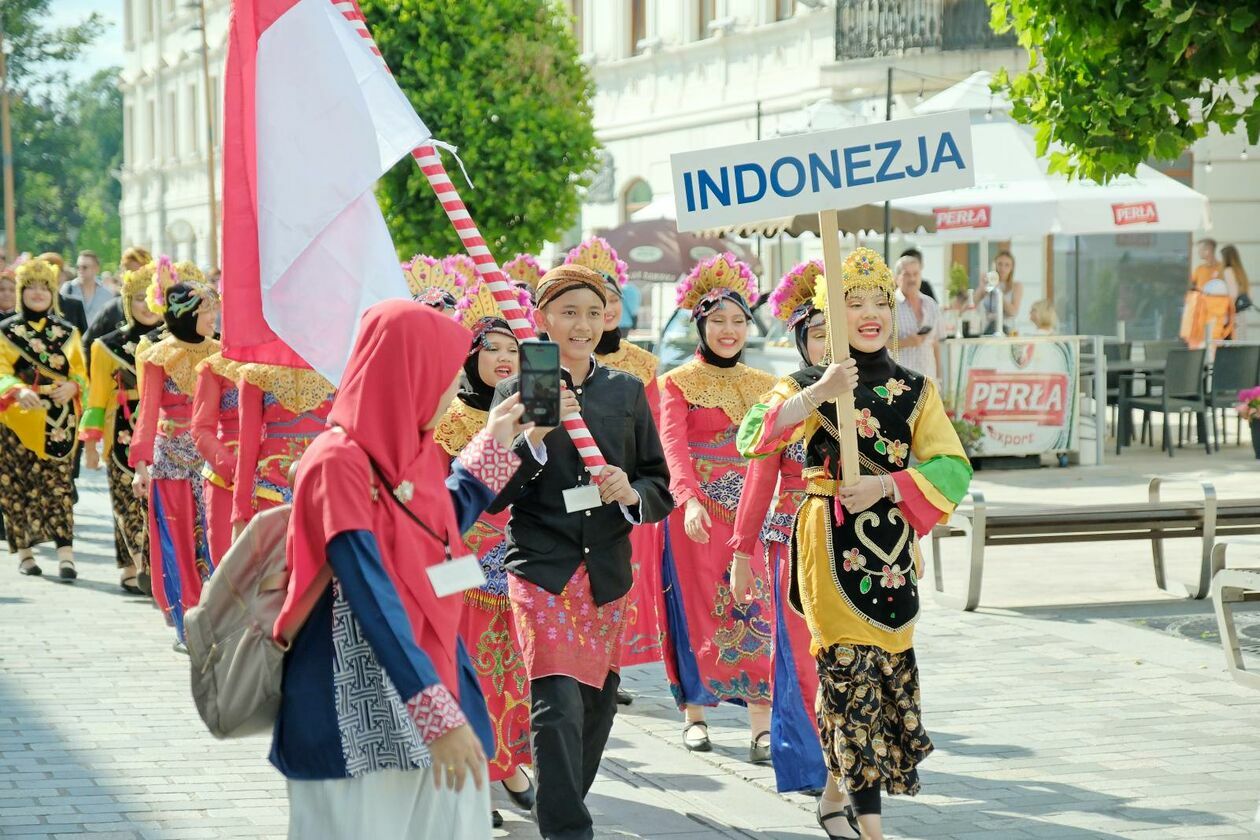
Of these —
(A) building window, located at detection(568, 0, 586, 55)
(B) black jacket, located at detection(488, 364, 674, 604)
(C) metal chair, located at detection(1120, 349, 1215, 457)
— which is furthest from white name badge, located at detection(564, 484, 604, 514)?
(A) building window, located at detection(568, 0, 586, 55)

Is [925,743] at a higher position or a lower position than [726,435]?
lower

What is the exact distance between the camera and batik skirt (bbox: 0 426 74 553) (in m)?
13.0

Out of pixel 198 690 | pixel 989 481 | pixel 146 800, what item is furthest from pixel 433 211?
pixel 198 690

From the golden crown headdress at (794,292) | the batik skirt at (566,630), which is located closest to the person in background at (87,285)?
the golden crown headdress at (794,292)

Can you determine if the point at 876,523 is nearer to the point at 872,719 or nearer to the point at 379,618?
the point at 872,719

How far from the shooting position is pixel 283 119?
5.75 m

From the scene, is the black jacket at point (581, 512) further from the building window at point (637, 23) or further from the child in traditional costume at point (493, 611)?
the building window at point (637, 23)

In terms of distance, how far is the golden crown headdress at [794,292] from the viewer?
7.31 meters

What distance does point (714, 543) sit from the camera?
7.95 meters

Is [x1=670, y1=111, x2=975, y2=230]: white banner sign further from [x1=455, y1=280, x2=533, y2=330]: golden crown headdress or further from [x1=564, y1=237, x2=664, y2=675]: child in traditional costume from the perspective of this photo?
[x1=564, y1=237, x2=664, y2=675]: child in traditional costume

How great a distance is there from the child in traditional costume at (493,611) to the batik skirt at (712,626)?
1.40 m

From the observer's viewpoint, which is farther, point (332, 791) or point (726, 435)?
point (726, 435)

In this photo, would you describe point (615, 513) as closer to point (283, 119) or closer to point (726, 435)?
point (283, 119)

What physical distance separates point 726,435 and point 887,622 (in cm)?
217
